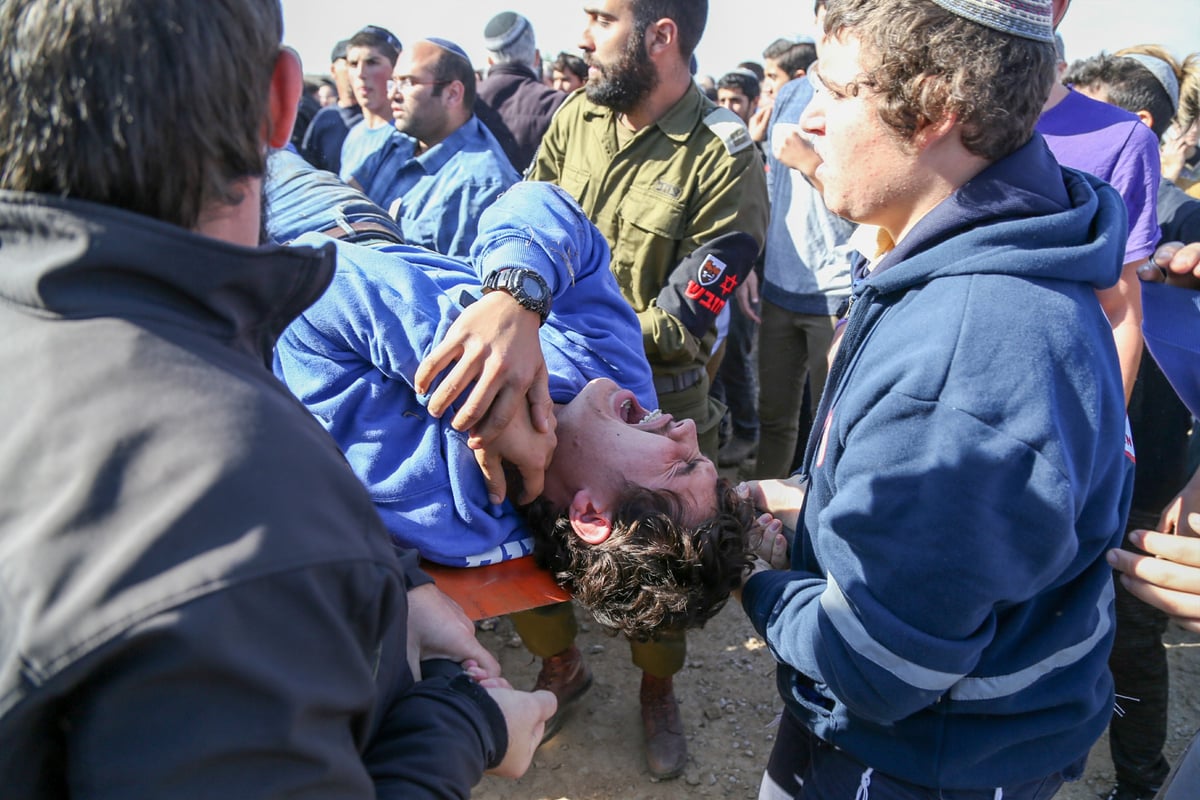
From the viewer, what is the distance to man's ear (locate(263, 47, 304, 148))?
3.33 ft

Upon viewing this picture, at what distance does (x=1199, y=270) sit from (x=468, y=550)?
186 centimetres

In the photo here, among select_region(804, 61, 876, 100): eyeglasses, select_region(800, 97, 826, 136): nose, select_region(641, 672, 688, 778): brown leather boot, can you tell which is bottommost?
select_region(641, 672, 688, 778): brown leather boot

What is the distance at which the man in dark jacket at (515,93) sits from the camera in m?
5.53

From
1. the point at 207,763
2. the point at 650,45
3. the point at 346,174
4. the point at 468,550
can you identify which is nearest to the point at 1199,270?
the point at 468,550

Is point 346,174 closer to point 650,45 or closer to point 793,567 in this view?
point 650,45

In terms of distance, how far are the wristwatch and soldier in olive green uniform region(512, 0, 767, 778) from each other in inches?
54.7

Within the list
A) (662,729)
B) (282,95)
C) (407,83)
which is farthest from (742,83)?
(282,95)

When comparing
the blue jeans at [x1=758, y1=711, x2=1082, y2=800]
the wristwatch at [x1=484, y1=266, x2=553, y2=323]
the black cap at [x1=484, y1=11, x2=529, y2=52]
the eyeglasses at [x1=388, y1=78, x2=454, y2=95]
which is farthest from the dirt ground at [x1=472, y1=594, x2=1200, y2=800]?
the black cap at [x1=484, y1=11, x2=529, y2=52]

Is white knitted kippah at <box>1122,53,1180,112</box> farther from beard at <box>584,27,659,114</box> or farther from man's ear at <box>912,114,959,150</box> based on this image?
man's ear at <box>912,114,959,150</box>

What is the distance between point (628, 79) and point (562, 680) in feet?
8.72

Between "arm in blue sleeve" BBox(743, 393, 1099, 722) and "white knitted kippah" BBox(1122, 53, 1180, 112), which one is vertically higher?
"white knitted kippah" BBox(1122, 53, 1180, 112)

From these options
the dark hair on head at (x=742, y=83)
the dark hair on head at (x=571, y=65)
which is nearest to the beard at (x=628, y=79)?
the dark hair on head at (x=571, y=65)

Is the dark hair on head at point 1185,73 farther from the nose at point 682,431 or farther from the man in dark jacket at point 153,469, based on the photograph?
the man in dark jacket at point 153,469

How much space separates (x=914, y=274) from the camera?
1.45 m
